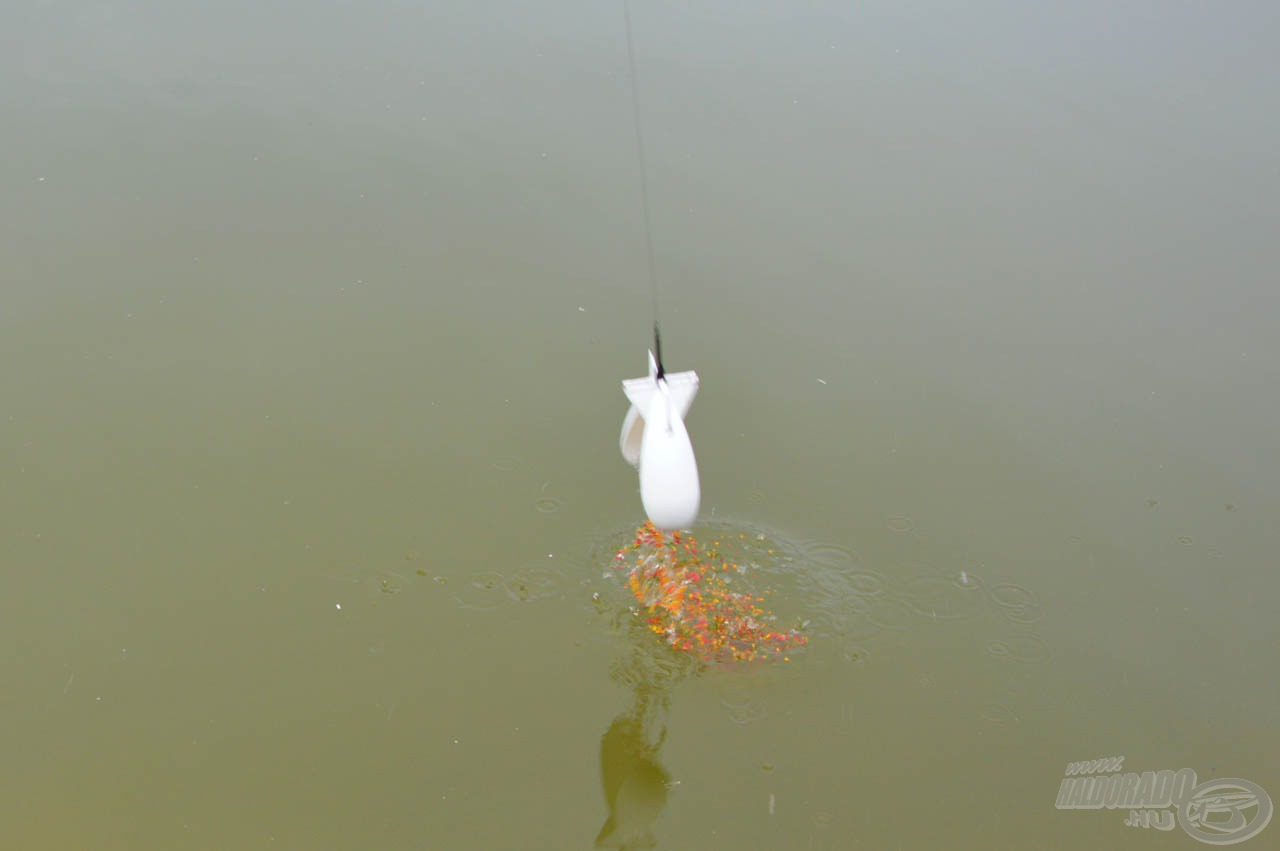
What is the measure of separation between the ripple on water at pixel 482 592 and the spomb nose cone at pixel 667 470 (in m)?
0.74

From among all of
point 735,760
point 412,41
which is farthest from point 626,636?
point 412,41

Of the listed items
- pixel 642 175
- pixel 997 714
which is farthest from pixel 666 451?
pixel 642 175

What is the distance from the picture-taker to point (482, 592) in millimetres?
4164

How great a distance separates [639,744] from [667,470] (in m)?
0.85

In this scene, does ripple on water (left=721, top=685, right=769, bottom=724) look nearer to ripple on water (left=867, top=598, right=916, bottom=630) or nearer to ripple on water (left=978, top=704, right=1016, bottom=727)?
ripple on water (left=867, top=598, right=916, bottom=630)

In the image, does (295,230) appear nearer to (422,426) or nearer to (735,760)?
(422,426)

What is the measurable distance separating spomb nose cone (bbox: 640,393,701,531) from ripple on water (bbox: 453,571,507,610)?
0.74 metres

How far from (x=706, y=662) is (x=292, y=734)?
125 centimetres

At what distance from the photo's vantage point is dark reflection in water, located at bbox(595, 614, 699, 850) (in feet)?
12.0

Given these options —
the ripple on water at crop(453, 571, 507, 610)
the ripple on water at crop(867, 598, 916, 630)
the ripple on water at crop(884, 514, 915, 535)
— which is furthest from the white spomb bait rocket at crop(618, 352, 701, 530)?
the ripple on water at crop(884, 514, 915, 535)

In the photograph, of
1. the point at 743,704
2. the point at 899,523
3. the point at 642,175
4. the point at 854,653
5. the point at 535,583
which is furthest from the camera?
the point at 642,175

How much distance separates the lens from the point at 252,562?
165 inches

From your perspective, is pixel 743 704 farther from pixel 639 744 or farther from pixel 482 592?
pixel 482 592

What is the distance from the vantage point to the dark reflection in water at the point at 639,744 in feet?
12.0
